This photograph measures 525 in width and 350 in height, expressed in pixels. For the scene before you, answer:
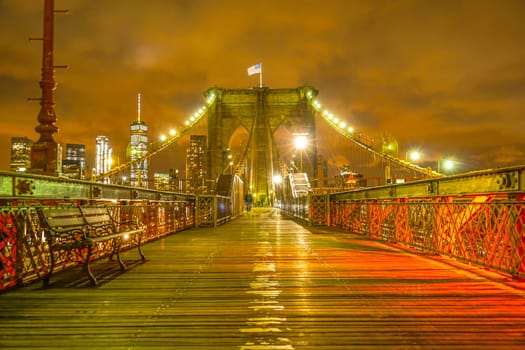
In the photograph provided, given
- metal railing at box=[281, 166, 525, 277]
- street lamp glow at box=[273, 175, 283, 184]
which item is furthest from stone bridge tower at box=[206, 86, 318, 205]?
metal railing at box=[281, 166, 525, 277]

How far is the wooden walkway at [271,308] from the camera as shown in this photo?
276 cm

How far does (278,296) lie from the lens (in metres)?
3.89

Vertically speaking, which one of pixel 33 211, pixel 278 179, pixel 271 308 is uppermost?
pixel 278 179

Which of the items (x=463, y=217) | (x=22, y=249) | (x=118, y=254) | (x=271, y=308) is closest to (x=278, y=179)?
(x=463, y=217)

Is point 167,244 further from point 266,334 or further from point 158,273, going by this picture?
point 266,334

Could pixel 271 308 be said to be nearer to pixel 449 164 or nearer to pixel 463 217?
pixel 463 217

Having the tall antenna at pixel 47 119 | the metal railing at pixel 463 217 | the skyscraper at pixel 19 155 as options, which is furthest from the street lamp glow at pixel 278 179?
the tall antenna at pixel 47 119

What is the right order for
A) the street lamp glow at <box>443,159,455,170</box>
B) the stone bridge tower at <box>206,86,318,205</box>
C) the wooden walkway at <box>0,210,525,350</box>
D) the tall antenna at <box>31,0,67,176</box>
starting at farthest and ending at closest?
1. the stone bridge tower at <box>206,86,318,205</box>
2. the street lamp glow at <box>443,159,455,170</box>
3. the tall antenna at <box>31,0,67,176</box>
4. the wooden walkway at <box>0,210,525,350</box>

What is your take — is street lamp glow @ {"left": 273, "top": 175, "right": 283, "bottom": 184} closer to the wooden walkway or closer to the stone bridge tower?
the stone bridge tower

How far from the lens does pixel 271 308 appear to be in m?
3.48

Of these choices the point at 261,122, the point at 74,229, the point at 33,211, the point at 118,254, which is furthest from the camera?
the point at 261,122

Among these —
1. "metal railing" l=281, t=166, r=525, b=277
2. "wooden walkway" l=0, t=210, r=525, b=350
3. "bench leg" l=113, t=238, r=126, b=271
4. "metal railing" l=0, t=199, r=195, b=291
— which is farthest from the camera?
"bench leg" l=113, t=238, r=126, b=271

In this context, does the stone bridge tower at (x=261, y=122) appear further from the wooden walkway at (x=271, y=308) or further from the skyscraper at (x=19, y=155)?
the wooden walkway at (x=271, y=308)

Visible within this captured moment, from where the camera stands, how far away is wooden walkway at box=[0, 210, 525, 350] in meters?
2.76
